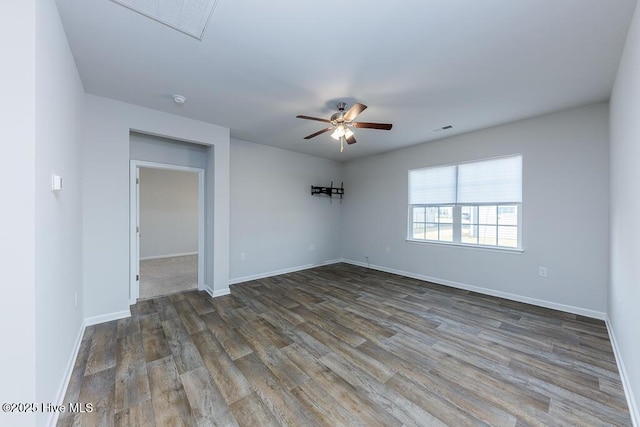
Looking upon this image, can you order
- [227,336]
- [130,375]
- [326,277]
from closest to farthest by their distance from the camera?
[130,375]
[227,336]
[326,277]

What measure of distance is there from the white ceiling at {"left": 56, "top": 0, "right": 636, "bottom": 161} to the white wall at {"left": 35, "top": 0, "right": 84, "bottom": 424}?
A: 364mm

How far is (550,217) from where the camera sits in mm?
3451

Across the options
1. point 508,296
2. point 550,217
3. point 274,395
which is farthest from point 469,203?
point 274,395

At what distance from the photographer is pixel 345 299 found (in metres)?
3.84

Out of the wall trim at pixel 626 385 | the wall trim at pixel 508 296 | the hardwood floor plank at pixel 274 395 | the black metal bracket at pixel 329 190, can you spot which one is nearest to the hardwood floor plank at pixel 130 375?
the hardwood floor plank at pixel 274 395

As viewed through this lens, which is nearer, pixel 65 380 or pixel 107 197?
pixel 65 380

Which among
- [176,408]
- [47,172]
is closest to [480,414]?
[176,408]

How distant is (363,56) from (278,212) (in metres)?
3.66

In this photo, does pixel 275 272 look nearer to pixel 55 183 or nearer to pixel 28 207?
pixel 55 183

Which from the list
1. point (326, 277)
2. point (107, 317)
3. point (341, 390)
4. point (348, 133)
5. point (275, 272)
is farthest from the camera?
point (275, 272)

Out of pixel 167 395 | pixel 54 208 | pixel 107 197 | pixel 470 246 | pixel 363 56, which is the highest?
pixel 363 56

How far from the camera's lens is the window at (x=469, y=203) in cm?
385

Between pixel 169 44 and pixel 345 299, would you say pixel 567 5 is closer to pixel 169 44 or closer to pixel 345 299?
pixel 169 44

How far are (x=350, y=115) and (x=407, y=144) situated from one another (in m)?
2.51
